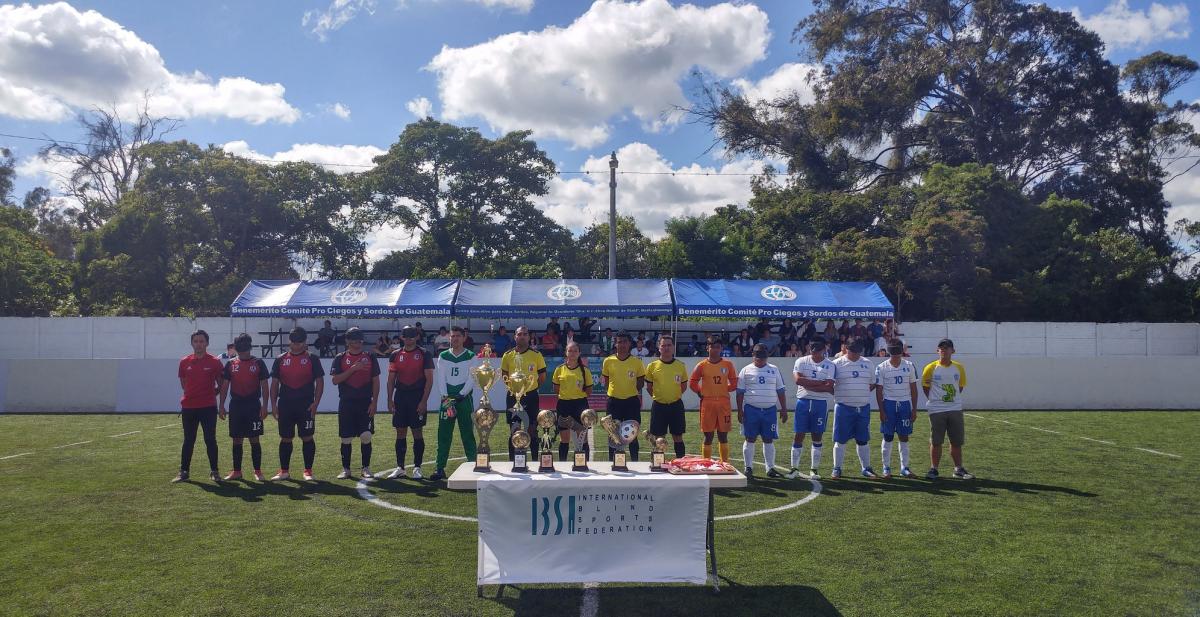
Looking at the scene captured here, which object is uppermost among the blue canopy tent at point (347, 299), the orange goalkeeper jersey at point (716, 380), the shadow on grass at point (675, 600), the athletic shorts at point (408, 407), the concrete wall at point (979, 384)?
the blue canopy tent at point (347, 299)

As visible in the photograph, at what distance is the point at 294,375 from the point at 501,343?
1326 centimetres

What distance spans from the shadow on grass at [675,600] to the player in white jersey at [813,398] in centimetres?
495

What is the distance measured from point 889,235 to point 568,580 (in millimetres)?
31156

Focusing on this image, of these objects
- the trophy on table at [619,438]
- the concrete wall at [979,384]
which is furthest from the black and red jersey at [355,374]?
the concrete wall at [979,384]

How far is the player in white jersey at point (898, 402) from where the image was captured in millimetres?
10953

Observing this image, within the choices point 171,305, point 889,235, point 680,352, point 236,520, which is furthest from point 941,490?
point 171,305

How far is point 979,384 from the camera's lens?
2106 centimetres

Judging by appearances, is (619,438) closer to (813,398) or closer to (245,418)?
(813,398)

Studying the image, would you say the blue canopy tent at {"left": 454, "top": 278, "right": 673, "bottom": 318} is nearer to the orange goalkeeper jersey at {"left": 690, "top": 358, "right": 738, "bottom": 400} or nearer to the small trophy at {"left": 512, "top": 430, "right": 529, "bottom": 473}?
the orange goalkeeper jersey at {"left": 690, "top": 358, "right": 738, "bottom": 400}

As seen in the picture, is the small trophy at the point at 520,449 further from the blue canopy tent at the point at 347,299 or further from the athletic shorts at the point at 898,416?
the blue canopy tent at the point at 347,299

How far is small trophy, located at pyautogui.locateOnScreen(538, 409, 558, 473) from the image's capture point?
20.9 feet

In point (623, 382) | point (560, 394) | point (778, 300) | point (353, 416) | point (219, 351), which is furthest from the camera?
point (219, 351)

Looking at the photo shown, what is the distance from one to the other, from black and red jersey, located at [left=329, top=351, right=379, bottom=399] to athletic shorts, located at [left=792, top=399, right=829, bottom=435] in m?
5.77

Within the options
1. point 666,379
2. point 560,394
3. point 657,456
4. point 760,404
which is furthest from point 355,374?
point 760,404
